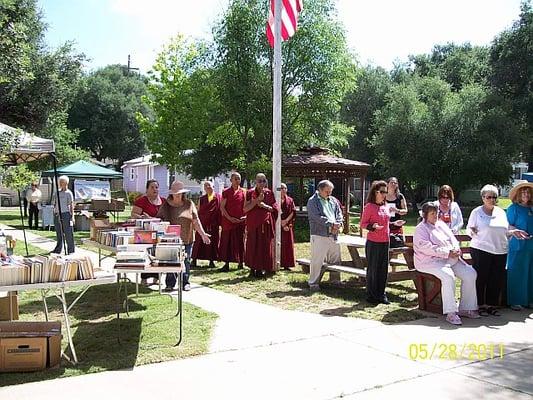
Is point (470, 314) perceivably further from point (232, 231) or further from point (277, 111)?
point (277, 111)

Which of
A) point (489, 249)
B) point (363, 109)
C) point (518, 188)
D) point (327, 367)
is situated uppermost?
point (363, 109)

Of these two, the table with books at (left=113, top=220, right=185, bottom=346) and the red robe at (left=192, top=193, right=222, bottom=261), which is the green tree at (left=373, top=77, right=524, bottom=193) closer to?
the red robe at (left=192, top=193, right=222, bottom=261)

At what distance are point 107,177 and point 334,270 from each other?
15.2m

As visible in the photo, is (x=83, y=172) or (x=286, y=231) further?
(x=83, y=172)

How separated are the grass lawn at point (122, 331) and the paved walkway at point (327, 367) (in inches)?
7.7

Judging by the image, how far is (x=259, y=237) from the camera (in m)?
10.1

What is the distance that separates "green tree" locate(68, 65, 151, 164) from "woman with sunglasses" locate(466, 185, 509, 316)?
150ft

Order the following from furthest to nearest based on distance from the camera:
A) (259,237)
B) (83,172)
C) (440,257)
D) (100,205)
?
(83,172), (100,205), (259,237), (440,257)

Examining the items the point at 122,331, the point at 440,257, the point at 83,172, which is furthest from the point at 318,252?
the point at 83,172

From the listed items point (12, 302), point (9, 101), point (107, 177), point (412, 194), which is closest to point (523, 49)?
point (412, 194)

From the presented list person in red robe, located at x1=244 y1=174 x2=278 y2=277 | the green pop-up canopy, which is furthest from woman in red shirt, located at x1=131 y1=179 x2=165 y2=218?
the green pop-up canopy

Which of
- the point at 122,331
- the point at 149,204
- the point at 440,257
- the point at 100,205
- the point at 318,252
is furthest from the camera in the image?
the point at 100,205

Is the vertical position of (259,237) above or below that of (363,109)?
below

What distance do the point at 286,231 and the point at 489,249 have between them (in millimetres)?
4447
